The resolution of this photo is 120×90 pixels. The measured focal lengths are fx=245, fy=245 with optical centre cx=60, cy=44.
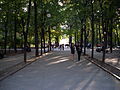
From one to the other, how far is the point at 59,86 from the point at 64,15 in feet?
91.9

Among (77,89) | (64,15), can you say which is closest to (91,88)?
(77,89)

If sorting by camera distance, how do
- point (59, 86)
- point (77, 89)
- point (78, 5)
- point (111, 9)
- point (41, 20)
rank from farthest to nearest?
1. point (41, 20)
2. point (78, 5)
3. point (111, 9)
4. point (59, 86)
5. point (77, 89)

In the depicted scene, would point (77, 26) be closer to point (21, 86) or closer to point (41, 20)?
point (41, 20)

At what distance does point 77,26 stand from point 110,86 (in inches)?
1127

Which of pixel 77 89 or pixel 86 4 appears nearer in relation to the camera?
pixel 77 89

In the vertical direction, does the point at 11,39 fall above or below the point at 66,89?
above

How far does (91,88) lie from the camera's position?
9.74 m

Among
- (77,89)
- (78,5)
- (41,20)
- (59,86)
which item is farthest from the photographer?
(41,20)

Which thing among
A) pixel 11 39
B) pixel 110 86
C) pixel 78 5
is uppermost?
pixel 78 5

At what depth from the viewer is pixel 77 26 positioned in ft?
126

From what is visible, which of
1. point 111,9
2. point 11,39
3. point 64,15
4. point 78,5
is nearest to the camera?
point 111,9

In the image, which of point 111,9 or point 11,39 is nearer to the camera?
point 111,9

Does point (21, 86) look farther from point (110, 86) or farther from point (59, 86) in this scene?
point (110, 86)

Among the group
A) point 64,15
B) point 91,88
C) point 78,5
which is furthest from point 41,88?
point 64,15
